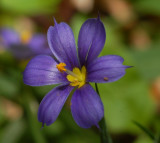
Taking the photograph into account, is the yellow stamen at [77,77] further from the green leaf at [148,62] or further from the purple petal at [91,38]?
the green leaf at [148,62]

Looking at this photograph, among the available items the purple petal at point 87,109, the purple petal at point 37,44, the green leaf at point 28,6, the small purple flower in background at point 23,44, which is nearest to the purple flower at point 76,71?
the purple petal at point 87,109

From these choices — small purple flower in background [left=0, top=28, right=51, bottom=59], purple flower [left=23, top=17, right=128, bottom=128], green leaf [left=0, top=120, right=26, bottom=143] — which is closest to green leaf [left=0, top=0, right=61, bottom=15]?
small purple flower in background [left=0, top=28, right=51, bottom=59]

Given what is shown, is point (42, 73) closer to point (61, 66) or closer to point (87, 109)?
point (61, 66)

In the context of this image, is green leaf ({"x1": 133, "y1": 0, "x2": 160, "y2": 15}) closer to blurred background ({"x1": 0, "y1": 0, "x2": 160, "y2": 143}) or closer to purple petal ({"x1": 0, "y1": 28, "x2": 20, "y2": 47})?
blurred background ({"x1": 0, "y1": 0, "x2": 160, "y2": 143})

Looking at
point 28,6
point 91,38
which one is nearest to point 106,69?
point 91,38

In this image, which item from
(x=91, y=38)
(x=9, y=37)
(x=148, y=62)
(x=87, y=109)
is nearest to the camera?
(x=87, y=109)
